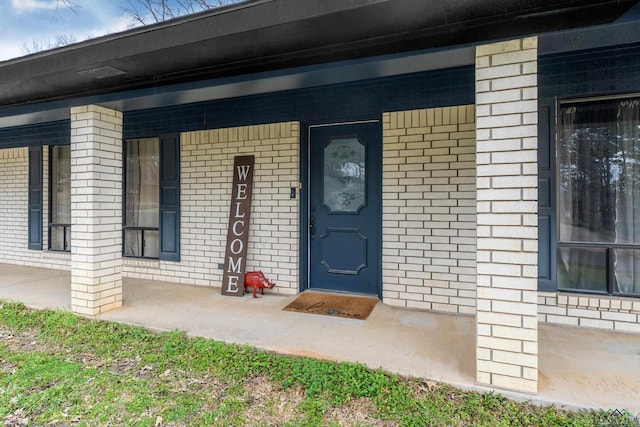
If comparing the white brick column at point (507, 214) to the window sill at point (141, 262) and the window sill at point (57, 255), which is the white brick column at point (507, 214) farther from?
the window sill at point (57, 255)

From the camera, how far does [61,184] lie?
5.69 meters

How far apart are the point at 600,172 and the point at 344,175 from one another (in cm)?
242

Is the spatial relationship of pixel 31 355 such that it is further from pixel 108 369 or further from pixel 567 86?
pixel 567 86

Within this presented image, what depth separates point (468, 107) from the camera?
3.32 m

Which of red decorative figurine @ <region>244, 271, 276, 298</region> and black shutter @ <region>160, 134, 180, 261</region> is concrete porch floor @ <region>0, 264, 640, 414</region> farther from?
black shutter @ <region>160, 134, 180, 261</region>

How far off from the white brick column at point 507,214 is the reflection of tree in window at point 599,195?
150 centimetres

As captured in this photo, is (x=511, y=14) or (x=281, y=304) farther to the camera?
(x=281, y=304)

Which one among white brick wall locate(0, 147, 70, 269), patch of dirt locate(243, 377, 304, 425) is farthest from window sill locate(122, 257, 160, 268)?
patch of dirt locate(243, 377, 304, 425)

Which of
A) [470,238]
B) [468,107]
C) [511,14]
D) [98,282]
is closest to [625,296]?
[470,238]

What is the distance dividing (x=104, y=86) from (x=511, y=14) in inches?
131

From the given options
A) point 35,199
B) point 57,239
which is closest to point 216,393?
point 57,239

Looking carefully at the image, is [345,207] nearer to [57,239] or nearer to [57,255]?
[57,255]

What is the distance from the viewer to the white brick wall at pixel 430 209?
335 cm

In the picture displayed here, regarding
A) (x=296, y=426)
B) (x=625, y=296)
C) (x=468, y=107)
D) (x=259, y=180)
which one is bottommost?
(x=296, y=426)
